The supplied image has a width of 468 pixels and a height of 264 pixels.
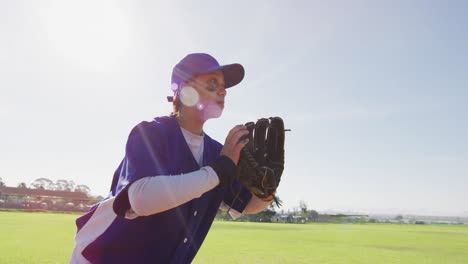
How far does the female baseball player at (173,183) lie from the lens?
6.91 ft

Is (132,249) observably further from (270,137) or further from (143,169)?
(270,137)

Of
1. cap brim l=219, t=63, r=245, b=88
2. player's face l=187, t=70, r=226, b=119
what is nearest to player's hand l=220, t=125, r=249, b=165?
player's face l=187, t=70, r=226, b=119

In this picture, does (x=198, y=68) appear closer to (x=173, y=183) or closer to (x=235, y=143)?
(x=235, y=143)

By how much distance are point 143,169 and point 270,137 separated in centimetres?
97

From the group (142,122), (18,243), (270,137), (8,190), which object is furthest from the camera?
(8,190)

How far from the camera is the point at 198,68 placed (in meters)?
2.64

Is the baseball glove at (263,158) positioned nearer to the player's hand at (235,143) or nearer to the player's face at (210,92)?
the player's hand at (235,143)

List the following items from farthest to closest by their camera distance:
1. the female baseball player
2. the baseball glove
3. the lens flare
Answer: the lens flare → the baseball glove → the female baseball player

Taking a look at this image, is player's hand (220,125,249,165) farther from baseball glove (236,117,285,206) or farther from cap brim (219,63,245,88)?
cap brim (219,63,245,88)

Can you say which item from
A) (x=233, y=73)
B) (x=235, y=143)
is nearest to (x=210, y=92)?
(x=233, y=73)

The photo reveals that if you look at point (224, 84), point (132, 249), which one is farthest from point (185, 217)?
point (224, 84)

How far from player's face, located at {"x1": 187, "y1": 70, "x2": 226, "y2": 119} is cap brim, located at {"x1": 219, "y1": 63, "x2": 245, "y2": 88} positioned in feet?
0.14

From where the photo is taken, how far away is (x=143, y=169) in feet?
6.94

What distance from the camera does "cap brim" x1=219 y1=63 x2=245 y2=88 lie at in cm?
275
